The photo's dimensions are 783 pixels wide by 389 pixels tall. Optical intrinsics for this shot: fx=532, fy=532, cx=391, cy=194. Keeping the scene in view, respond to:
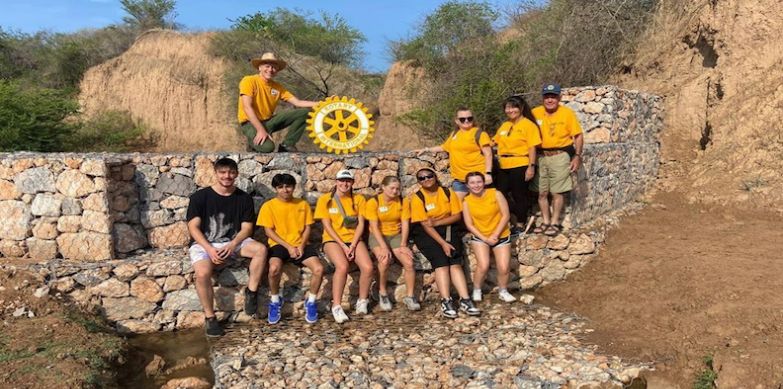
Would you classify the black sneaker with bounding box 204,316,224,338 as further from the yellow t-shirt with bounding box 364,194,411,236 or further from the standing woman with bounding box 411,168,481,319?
the standing woman with bounding box 411,168,481,319

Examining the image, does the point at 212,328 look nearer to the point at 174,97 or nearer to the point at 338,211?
the point at 338,211

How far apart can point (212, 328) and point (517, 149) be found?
363 centimetres

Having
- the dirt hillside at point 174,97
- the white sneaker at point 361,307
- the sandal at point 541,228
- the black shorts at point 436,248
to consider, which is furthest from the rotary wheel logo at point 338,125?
the dirt hillside at point 174,97

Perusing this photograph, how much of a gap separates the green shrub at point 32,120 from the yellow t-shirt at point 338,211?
31.6 feet

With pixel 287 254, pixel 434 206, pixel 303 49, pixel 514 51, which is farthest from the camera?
pixel 303 49

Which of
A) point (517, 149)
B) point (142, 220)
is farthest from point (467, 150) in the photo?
point (142, 220)

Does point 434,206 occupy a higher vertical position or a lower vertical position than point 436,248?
higher

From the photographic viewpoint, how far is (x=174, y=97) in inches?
734

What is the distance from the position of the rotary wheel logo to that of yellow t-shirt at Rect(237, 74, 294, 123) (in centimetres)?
47

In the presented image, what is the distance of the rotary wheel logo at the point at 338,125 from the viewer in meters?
5.81

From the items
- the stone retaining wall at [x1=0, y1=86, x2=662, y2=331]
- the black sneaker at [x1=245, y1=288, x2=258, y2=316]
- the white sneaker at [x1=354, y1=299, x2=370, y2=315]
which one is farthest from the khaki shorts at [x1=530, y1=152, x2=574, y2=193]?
the black sneaker at [x1=245, y1=288, x2=258, y2=316]

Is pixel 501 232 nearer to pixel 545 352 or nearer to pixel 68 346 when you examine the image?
pixel 545 352

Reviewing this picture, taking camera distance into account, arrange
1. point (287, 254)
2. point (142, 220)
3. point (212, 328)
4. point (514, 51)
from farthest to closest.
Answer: point (514, 51) → point (142, 220) → point (287, 254) → point (212, 328)

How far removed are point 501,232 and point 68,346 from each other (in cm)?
396
